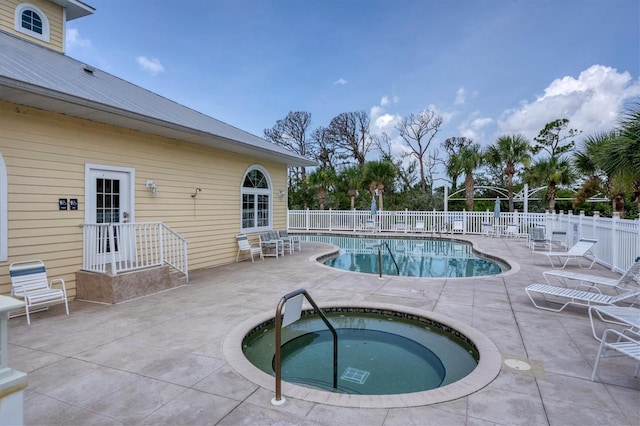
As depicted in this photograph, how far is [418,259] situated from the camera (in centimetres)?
1114

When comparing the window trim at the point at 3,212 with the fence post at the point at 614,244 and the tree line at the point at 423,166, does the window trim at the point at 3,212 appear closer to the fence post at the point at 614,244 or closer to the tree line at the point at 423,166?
the fence post at the point at 614,244

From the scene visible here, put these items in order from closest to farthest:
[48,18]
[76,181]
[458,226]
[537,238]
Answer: [76,181] < [48,18] < [537,238] < [458,226]

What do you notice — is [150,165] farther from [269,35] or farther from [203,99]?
[203,99]

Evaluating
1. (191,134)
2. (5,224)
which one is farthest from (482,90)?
(5,224)

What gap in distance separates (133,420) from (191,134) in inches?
231

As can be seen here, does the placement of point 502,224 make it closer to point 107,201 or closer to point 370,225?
point 370,225

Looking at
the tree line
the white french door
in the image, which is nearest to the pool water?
the white french door

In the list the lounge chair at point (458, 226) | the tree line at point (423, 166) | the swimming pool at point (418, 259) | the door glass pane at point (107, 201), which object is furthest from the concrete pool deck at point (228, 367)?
the lounge chair at point (458, 226)

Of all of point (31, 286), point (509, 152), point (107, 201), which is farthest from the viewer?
point (509, 152)

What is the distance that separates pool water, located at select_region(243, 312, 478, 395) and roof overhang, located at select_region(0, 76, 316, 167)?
4.21 meters

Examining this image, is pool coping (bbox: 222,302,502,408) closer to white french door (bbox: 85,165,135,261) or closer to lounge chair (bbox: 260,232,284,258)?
white french door (bbox: 85,165,135,261)

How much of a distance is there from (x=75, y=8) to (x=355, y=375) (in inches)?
459

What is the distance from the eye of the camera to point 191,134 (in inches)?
283

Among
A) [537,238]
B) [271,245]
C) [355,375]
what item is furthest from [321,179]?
[355,375]
